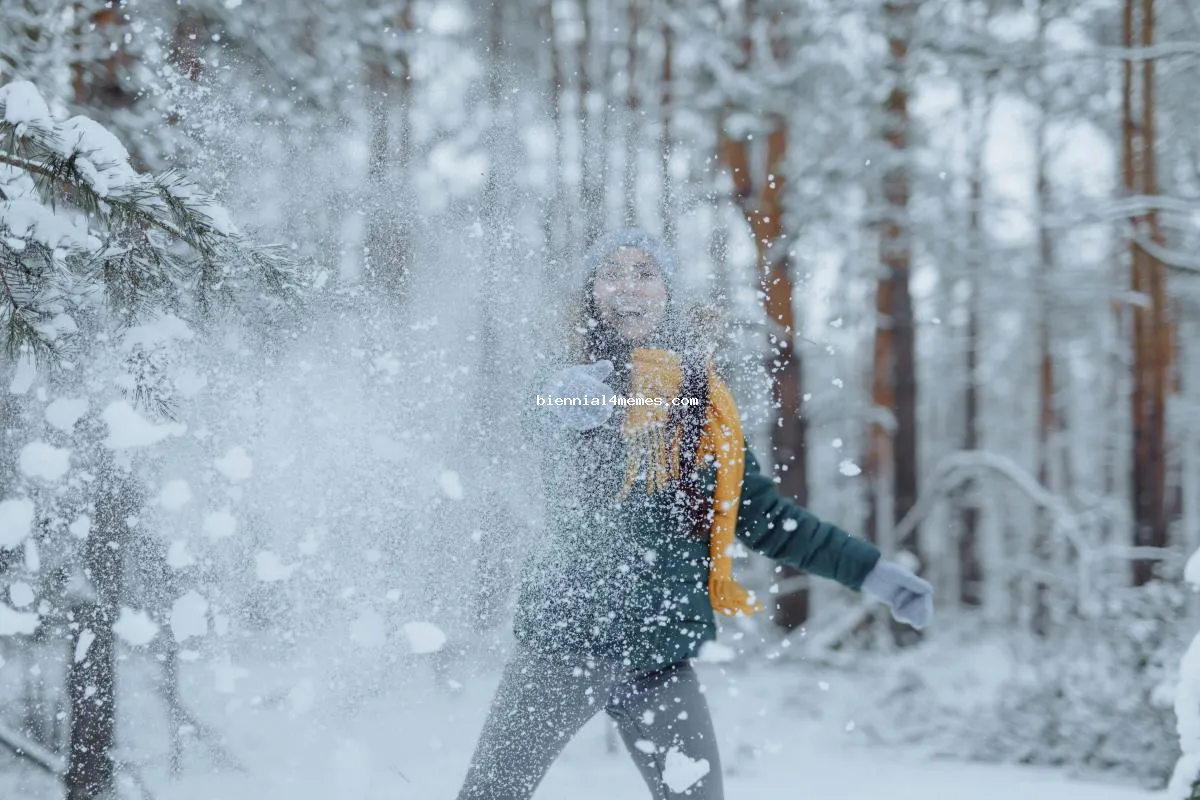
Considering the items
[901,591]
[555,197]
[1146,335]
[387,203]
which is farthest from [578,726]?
[1146,335]

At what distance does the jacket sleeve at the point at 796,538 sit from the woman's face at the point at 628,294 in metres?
0.46

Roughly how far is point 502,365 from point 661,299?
1405 mm

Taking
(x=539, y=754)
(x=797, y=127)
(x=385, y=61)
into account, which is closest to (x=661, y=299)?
(x=539, y=754)

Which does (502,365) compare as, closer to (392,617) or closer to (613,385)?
(392,617)

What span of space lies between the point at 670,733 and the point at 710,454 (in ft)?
2.32

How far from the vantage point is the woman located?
6.80 feet

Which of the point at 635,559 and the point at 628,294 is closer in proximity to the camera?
the point at 635,559

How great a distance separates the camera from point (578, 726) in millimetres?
2100

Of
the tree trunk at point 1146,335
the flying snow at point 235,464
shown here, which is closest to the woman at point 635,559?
the flying snow at point 235,464

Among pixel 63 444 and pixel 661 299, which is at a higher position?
pixel 661 299

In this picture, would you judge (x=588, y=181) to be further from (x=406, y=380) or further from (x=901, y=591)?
(x=901, y=591)

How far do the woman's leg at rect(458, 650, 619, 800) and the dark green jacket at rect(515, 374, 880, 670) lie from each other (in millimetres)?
61

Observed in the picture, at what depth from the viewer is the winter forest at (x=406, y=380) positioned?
7.93ft

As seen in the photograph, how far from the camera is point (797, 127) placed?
6387 millimetres
